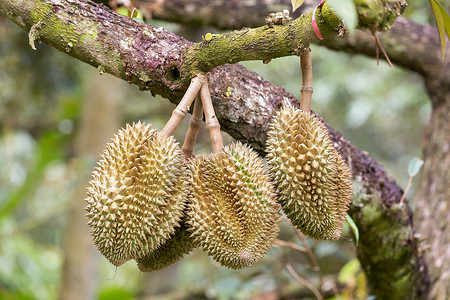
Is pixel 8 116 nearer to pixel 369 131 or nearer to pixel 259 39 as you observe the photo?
pixel 369 131

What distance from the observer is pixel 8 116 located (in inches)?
193

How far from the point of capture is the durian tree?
917 mm

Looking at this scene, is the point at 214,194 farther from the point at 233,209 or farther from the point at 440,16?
the point at 440,16

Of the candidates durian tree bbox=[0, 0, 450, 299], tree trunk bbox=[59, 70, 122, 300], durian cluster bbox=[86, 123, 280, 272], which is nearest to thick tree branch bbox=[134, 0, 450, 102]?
durian tree bbox=[0, 0, 450, 299]

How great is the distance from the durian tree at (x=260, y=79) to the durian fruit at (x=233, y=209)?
0.24 m

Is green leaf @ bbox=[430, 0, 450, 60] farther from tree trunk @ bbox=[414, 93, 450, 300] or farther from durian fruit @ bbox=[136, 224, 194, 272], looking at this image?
tree trunk @ bbox=[414, 93, 450, 300]

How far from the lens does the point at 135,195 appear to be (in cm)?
92

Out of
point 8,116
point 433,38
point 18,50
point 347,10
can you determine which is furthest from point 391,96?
point 347,10

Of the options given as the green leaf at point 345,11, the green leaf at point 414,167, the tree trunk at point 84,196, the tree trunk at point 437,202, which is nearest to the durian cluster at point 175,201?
the green leaf at point 345,11

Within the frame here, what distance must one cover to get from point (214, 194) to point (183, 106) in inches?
8.8

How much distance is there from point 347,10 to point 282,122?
449 mm

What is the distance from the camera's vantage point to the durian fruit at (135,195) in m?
0.90

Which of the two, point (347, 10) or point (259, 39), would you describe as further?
point (259, 39)

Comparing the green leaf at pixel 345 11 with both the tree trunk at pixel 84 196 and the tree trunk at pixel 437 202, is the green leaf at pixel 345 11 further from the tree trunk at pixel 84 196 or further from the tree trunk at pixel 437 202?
the tree trunk at pixel 84 196
